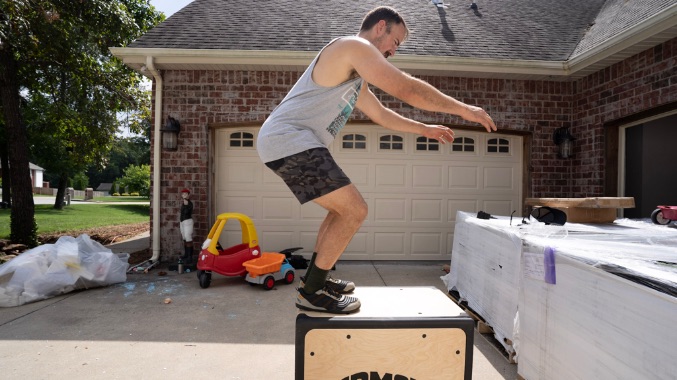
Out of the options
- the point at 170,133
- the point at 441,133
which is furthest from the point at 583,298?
the point at 170,133

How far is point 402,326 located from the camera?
1793 mm

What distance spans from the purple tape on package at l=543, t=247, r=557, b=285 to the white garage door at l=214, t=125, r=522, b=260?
14.2 feet

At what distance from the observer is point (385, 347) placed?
1.81 meters

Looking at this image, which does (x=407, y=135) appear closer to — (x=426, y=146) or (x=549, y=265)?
(x=426, y=146)

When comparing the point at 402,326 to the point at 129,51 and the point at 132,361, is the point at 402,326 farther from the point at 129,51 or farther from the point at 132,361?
the point at 129,51

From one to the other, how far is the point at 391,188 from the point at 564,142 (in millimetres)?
2779

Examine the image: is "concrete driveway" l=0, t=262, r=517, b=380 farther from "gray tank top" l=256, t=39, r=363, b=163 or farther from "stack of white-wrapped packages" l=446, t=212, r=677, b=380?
"gray tank top" l=256, t=39, r=363, b=163

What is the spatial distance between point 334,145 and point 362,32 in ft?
15.8

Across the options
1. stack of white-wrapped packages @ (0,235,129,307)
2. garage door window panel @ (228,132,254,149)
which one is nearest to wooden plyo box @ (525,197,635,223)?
garage door window panel @ (228,132,254,149)

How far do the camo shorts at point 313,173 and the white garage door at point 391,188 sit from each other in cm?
488

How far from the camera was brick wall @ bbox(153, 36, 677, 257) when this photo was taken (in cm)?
646

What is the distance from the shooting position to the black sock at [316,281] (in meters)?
1.96

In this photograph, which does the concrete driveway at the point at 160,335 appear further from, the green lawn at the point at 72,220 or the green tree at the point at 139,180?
the green tree at the point at 139,180

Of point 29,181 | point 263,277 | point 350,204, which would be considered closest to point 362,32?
point 350,204
